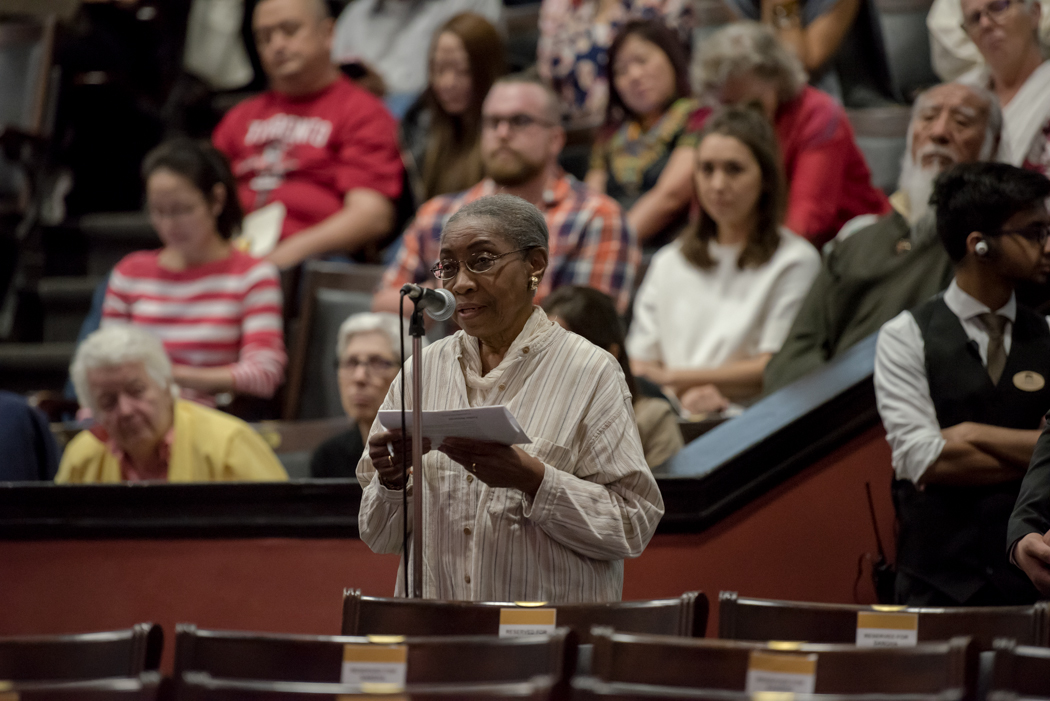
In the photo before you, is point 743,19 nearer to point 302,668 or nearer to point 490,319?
point 490,319

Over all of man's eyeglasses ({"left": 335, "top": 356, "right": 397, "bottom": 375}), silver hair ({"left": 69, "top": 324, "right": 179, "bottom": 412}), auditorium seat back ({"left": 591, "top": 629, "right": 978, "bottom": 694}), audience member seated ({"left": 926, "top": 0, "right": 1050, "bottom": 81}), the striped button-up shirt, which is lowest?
auditorium seat back ({"left": 591, "top": 629, "right": 978, "bottom": 694})

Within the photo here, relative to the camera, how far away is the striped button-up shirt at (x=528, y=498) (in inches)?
80.7

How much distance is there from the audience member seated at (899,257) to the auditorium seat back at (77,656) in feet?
6.14

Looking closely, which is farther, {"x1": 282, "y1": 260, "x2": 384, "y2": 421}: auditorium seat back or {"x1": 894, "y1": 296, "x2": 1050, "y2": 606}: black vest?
{"x1": 282, "y1": 260, "x2": 384, "y2": 421}: auditorium seat back

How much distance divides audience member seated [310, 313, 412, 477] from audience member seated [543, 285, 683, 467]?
1.94 feet

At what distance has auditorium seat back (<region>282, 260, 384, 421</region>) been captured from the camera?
422 cm

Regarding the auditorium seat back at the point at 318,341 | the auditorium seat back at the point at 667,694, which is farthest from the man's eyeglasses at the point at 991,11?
the auditorium seat back at the point at 667,694

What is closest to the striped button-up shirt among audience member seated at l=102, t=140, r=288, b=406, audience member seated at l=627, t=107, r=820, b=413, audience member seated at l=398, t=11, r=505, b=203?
audience member seated at l=627, t=107, r=820, b=413

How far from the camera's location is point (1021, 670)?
1729mm

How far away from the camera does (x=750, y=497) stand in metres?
2.88

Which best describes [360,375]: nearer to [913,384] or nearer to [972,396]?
[913,384]

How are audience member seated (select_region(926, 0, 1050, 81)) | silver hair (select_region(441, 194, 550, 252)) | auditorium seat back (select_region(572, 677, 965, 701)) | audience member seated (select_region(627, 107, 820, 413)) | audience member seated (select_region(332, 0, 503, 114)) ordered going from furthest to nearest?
audience member seated (select_region(332, 0, 503, 114)) < audience member seated (select_region(926, 0, 1050, 81)) < audience member seated (select_region(627, 107, 820, 413)) < silver hair (select_region(441, 194, 550, 252)) < auditorium seat back (select_region(572, 677, 965, 701))

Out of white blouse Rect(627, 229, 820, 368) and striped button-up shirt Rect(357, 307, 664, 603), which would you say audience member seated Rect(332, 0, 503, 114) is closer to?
white blouse Rect(627, 229, 820, 368)

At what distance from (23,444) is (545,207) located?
63.4 inches
